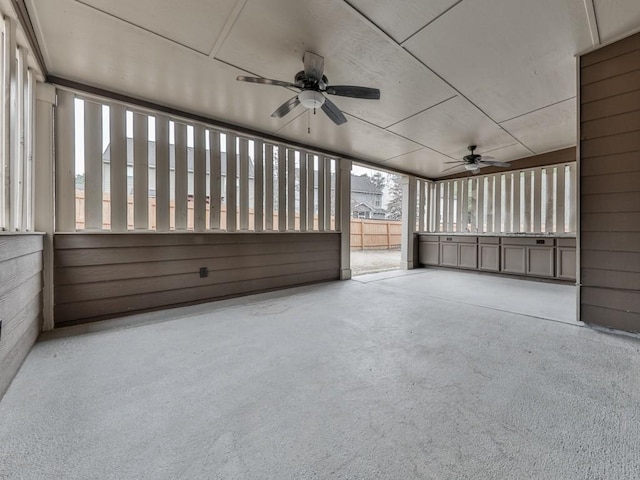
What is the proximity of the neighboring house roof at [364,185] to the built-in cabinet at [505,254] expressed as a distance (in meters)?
13.9

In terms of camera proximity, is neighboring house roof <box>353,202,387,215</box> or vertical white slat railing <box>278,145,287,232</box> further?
neighboring house roof <box>353,202,387,215</box>

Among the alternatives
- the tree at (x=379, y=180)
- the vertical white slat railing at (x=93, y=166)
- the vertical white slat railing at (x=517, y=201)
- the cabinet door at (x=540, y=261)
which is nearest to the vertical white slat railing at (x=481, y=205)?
the vertical white slat railing at (x=517, y=201)

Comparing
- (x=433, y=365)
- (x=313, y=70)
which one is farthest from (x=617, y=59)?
(x=433, y=365)

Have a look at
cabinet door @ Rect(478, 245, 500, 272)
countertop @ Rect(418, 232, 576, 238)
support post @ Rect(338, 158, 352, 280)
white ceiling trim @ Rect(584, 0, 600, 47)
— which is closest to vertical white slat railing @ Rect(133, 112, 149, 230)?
support post @ Rect(338, 158, 352, 280)

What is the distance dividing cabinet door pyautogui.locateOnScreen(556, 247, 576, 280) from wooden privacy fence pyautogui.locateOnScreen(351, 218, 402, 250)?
6.28 m

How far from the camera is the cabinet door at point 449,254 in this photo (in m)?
6.14

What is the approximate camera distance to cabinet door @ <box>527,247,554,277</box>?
4.80m

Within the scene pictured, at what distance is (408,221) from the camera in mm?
6434

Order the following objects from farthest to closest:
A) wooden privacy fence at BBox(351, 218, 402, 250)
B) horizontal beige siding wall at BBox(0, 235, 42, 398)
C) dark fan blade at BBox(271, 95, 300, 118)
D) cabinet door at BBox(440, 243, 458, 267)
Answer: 1. wooden privacy fence at BBox(351, 218, 402, 250)
2. cabinet door at BBox(440, 243, 458, 267)
3. dark fan blade at BBox(271, 95, 300, 118)
4. horizontal beige siding wall at BBox(0, 235, 42, 398)

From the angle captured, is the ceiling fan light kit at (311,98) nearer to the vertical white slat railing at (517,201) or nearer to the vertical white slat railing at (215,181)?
the vertical white slat railing at (215,181)

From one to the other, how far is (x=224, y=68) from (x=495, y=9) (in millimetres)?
2165

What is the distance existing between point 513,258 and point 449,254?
4.14 ft

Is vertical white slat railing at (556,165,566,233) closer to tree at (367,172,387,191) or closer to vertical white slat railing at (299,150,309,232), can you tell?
vertical white slat railing at (299,150,309,232)

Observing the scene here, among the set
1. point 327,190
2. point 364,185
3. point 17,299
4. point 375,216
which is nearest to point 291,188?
point 327,190
